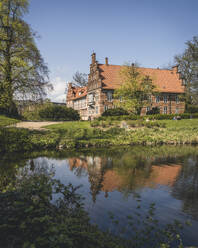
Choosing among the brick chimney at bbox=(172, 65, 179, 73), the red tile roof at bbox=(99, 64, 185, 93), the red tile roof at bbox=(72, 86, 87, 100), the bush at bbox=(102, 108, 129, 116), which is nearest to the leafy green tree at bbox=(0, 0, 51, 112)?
the bush at bbox=(102, 108, 129, 116)

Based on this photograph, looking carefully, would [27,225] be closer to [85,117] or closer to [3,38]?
[3,38]

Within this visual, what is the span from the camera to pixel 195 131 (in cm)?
2391

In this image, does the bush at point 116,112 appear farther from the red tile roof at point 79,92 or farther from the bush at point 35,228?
the bush at point 35,228

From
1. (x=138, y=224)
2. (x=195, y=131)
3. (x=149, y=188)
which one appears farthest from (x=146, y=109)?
(x=138, y=224)

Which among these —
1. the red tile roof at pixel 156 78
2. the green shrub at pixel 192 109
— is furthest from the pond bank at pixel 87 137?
the red tile roof at pixel 156 78

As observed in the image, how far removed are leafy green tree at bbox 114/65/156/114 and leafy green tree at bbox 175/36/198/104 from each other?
1216 cm

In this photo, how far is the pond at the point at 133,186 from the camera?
4.94 meters

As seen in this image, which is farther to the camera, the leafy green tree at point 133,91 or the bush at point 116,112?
the bush at point 116,112

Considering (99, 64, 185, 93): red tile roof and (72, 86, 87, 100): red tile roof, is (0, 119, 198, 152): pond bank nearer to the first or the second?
(99, 64, 185, 93): red tile roof

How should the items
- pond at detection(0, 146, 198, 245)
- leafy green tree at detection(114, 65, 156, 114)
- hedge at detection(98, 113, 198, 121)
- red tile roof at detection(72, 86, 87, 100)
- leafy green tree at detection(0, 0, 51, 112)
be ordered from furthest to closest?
red tile roof at detection(72, 86, 87, 100) < leafy green tree at detection(114, 65, 156, 114) < hedge at detection(98, 113, 198, 121) < leafy green tree at detection(0, 0, 51, 112) < pond at detection(0, 146, 198, 245)

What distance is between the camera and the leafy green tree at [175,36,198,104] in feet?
138

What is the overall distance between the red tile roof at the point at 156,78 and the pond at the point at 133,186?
32482mm

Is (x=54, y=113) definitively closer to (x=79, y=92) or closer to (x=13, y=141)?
(x=13, y=141)

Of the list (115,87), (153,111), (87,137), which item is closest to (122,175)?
(87,137)
